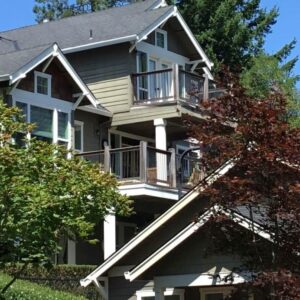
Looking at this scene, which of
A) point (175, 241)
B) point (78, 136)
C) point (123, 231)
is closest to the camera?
point (175, 241)

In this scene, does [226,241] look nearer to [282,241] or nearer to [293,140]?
[282,241]

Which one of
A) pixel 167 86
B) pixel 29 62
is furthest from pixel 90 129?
pixel 29 62

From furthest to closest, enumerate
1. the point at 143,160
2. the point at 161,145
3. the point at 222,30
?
the point at 222,30, the point at 161,145, the point at 143,160

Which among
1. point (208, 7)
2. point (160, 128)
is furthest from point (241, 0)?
point (160, 128)

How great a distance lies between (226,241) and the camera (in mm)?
11406

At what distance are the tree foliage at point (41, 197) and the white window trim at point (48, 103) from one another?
11.9m

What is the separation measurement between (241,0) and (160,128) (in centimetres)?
2023

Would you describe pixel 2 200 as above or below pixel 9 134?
below

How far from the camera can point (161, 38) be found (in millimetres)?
30844

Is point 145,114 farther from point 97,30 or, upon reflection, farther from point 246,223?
point 246,223

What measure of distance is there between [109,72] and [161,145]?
3780 mm

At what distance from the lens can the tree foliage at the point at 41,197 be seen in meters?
10.3

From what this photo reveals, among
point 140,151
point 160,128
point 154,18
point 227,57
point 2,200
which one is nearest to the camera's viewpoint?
point 2,200

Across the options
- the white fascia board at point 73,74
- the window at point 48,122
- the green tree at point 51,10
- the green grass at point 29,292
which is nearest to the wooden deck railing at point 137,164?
the window at point 48,122
